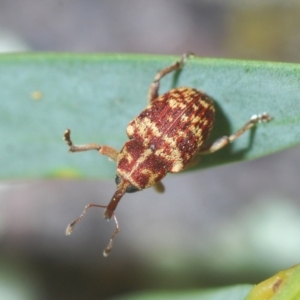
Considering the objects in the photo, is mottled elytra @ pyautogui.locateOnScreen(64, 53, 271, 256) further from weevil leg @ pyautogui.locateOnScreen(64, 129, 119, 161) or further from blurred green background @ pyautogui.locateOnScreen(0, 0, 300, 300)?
blurred green background @ pyautogui.locateOnScreen(0, 0, 300, 300)

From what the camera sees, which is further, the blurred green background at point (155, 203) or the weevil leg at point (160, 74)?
the blurred green background at point (155, 203)

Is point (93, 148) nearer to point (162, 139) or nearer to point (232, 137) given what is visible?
point (162, 139)

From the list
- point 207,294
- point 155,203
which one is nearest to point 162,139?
point 207,294

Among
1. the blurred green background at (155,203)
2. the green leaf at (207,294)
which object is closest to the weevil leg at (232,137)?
the green leaf at (207,294)

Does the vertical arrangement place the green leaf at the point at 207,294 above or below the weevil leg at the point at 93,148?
below

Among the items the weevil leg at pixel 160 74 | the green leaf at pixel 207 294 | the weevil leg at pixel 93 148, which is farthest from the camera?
the weevil leg at pixel 93 148

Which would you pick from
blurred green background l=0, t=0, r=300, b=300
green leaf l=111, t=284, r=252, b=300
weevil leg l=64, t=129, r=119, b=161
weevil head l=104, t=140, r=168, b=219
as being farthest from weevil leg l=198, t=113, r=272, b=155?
blurred green background l=0, t=0, r=300, b=300

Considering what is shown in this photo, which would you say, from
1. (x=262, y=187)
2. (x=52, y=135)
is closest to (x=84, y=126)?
(x=52, y=135)

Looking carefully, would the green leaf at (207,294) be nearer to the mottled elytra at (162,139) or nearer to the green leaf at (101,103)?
the mottled elytra at (162,139)
